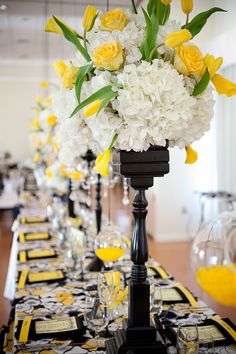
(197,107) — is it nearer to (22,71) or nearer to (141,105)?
(141,105)

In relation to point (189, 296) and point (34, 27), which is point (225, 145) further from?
point (189, 296)

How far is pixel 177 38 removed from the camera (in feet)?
3.43

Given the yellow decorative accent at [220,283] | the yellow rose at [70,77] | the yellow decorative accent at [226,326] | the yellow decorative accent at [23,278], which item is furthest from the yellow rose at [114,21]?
the yellow decorative accent at [23,278]

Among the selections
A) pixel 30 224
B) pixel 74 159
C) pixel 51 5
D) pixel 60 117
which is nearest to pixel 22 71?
pixel 51 5

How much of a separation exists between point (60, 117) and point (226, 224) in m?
0.68

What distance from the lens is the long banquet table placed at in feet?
4.71

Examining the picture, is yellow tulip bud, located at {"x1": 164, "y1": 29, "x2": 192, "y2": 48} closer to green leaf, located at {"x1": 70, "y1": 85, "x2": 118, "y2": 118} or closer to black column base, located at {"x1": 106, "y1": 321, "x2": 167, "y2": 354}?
green leaf, located at {"x1": 70, "y1": 85, "x2": 118, "y2": 118}

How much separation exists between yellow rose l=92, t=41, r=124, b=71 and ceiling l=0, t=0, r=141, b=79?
1.30m

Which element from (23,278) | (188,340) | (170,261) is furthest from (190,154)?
(170,261)

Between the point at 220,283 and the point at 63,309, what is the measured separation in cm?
73

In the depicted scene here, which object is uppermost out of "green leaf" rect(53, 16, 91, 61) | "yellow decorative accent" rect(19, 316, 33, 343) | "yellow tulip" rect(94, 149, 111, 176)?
"green leaf" rect(53, 16, 91, 61)

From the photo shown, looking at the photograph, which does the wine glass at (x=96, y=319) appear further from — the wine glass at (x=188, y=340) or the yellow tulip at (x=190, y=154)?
the yellow tulip at (x=190, y=154)

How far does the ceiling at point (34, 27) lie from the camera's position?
4.81 meters

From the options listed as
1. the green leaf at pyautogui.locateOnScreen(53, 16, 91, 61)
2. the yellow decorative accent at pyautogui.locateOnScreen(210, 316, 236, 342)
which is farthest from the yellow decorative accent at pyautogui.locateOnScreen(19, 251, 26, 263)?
the green leaf at pyautogui.locateOnScreen(53, 16, 91, 61)
